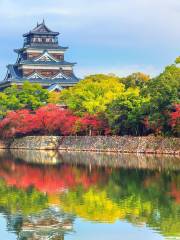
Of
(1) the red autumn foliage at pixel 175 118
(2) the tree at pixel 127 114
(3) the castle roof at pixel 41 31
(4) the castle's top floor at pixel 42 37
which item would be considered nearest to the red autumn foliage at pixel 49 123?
(2) the tree at pixel 127 114

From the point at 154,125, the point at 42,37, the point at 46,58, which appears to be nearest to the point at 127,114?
the point at 154,125

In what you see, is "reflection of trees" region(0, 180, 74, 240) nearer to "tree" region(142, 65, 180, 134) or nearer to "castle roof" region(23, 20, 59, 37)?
"tree" region(142, 65, 180, 134)

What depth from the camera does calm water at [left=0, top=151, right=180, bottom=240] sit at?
1864cm

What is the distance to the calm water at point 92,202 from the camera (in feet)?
61.2

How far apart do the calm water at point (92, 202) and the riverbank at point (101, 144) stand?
8.54 m

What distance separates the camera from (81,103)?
202 feet

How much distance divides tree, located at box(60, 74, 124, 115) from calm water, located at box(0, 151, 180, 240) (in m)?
Result: 19.7

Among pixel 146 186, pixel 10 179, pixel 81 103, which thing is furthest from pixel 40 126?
pixel 146 186

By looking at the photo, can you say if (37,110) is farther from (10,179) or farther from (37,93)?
(10,179)

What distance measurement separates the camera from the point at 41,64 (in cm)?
8244

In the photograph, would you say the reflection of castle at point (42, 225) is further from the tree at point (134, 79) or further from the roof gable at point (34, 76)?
the roof gable at point (34, 76)

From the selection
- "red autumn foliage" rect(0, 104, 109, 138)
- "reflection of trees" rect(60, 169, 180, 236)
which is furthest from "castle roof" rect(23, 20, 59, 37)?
"reflection of trees" rect(60, 169, 180, 236)

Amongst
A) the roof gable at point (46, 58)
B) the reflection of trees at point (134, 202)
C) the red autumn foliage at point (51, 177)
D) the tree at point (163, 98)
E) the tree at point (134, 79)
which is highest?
the roof gable at point (46, 58)

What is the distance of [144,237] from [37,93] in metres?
54.1
